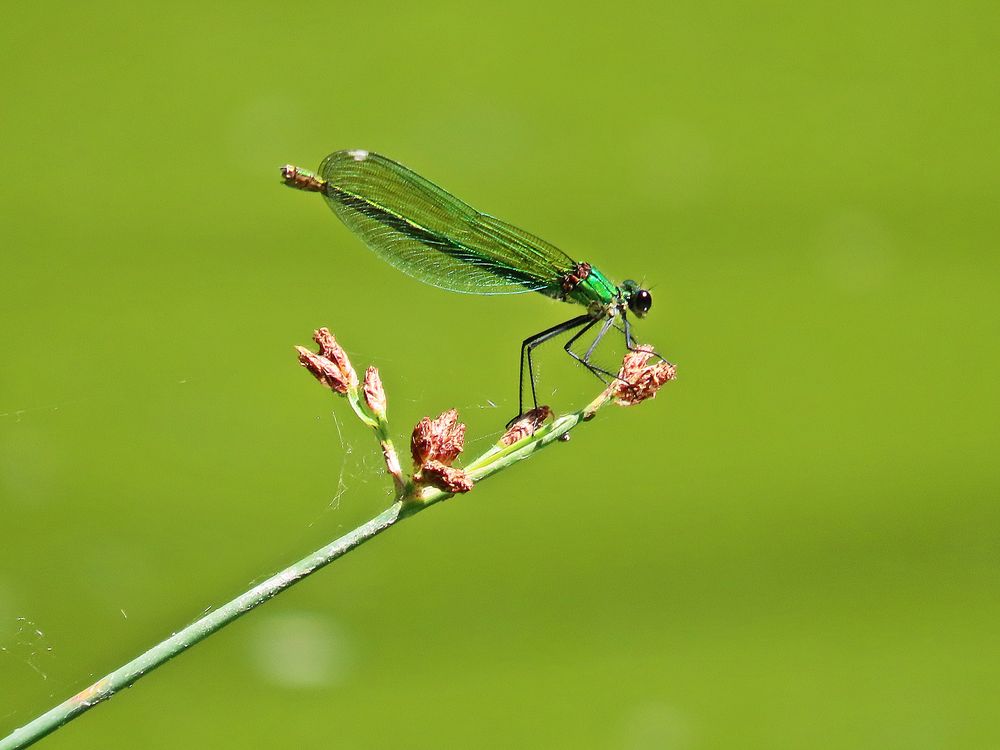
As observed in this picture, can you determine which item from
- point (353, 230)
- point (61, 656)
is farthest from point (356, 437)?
point (61, 656)

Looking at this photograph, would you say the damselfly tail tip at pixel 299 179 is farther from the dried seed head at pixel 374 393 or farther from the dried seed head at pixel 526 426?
the dried seed head at pixel 526 426

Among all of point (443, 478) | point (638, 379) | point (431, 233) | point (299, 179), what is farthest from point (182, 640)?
point (431, 233)

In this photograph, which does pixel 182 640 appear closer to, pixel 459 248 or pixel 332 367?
pixel 332 367

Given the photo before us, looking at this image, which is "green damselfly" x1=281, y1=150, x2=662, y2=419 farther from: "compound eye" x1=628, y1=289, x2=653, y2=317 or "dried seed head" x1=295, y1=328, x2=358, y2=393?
"dried seed head" x1=295, y1=328, x2=358, y2=393

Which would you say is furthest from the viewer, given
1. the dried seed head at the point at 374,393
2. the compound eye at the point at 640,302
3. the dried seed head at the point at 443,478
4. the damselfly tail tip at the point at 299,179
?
the compound eye at the point at 640,302

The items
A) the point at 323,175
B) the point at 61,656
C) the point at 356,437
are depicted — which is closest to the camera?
Result: the point at 323,175

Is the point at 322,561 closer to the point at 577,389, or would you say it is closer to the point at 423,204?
the point at 423,204

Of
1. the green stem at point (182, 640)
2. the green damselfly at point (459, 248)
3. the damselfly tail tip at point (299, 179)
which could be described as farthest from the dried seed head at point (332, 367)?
the green damselfly at point (459, 248)

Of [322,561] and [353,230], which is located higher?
[353,230]
